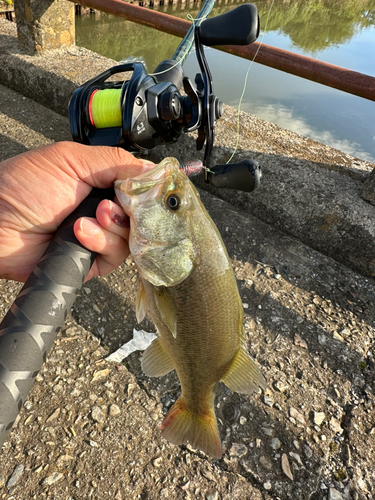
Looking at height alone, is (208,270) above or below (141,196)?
below

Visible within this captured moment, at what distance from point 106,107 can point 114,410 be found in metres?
1.64

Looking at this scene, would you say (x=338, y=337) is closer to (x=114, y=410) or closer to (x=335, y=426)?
(x=335, y=426)

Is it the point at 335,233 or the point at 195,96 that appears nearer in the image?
the point at 195,96

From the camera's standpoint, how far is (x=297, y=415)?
6.54ft

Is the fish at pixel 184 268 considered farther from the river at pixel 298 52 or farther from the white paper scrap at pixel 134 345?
the river at pixel 298 52

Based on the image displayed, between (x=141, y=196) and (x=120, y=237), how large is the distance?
10.0 inches

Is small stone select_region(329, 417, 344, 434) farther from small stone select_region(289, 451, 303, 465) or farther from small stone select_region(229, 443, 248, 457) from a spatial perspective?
small stone select_region(229, 443, 248, 457)

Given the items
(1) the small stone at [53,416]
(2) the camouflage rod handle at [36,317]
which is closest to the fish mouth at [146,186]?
(2) the camouflage rod handle at [36,317]

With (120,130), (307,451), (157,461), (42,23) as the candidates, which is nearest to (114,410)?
(157,461)

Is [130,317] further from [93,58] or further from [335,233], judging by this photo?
[93,58]

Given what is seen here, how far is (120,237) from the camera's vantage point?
158cm

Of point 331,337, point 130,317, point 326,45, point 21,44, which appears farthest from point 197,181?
point 326,45

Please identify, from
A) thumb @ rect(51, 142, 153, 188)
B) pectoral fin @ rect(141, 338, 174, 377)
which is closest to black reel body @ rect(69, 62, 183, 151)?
thumb @ rect(51, 142, 153, 188)

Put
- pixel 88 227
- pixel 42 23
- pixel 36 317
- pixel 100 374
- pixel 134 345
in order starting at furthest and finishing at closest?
pixel 42 23
pixel 134 345
pixel 100 374
pixel 88 227
pixel 36 317
